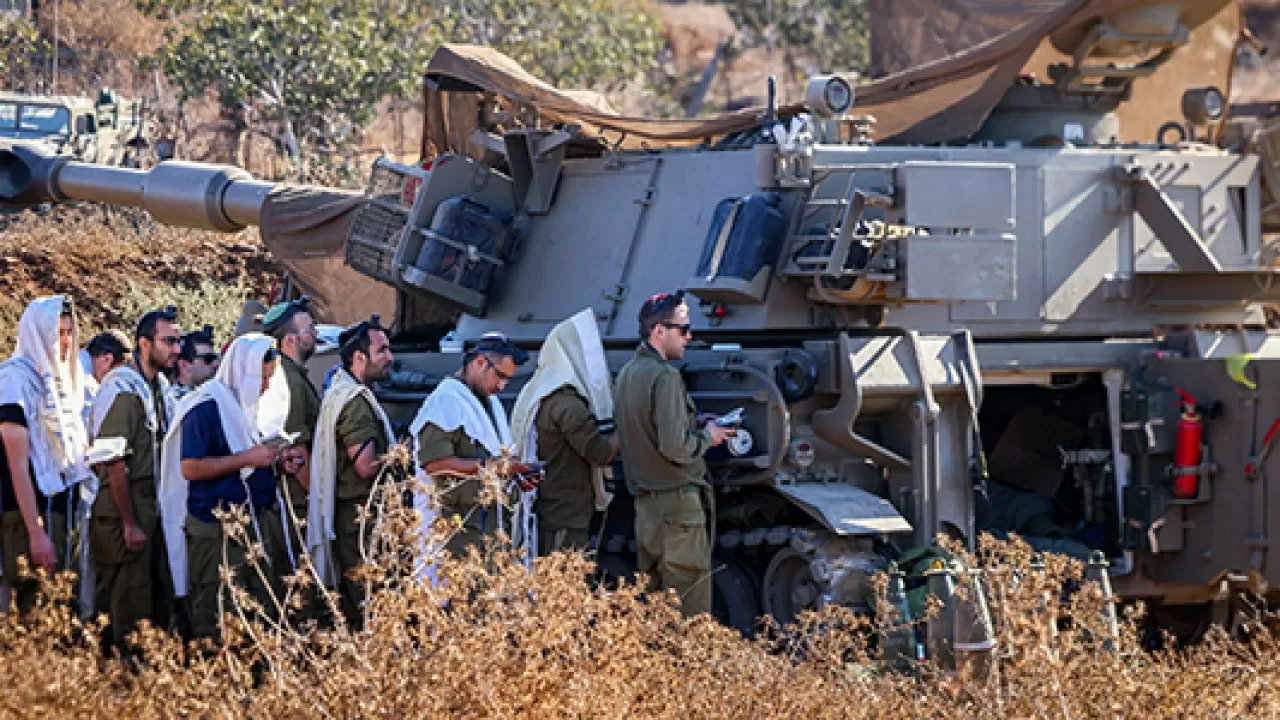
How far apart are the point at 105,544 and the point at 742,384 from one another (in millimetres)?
2984

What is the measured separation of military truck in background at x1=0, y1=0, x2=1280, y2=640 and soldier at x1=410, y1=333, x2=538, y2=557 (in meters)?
1.05

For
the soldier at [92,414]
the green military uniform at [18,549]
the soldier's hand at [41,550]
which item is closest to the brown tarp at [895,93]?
the soldier at [92,414]

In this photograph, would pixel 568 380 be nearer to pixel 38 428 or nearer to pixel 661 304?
pixel 661 304

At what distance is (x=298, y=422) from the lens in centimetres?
903

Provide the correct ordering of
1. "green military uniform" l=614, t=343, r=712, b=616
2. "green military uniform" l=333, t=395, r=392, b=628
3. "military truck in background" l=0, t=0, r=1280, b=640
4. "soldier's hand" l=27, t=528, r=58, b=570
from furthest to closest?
"military truck in background" l=0, t=0, r=1280, b=640 < "green military uniform" l=333, t=395, r=392, b=628 < "green military uniform" l=614, t=343, r=712, b=616 < "soldier's hand" l=27, t=528, r=58, b=570

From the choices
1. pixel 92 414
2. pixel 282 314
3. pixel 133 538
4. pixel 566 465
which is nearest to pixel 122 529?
pixel 133 538

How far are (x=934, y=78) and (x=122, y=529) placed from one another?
4901 millimetres

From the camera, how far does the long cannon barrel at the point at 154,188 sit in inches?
494

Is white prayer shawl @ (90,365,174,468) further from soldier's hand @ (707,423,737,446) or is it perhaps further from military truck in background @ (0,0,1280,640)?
soldier's hand @ (707,423,737,446)

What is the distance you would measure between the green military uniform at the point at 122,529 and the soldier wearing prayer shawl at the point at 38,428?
59 centimetres

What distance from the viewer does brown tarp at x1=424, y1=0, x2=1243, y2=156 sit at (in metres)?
10.7

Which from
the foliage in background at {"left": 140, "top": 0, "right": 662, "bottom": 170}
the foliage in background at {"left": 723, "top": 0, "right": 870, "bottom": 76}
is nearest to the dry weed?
the foliage in background at {"left": 140, "top": 0, "right": 662, "bottom": 170}

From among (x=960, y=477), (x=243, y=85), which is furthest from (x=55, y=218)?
(x=960, y=477)

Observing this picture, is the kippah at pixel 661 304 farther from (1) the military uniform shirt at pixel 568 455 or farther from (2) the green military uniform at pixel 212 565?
(2) the green military uniform at pixel 212 565
